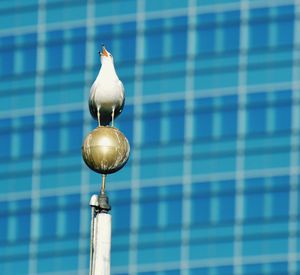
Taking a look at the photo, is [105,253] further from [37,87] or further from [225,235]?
[37,87]

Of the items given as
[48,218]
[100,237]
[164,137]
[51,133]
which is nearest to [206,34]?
[164,137]

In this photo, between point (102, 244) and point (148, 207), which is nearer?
point (102, 244)

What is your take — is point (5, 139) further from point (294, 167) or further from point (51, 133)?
point (294, 167)

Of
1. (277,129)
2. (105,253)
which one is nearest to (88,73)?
(277,129)

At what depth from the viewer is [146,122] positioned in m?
115

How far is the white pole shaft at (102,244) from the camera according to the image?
26234 mm

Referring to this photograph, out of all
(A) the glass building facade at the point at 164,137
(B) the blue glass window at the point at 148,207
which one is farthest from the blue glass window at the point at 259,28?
(B) the blue glass window at the point at 148,207

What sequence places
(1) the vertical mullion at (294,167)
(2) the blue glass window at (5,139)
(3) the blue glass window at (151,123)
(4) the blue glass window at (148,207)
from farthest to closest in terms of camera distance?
1. (2) the blue glass window at (5,139)
2. (3) the blue glass window at (151,123)
3. (4) the blue glass window at (148,207)
4. (1) the vertical mullion at (294,167)

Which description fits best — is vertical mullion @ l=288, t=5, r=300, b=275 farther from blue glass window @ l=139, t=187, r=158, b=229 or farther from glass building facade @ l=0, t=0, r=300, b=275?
blue glass window @ l=139, t=187, r=158, b=229

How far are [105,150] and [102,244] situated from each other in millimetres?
1084

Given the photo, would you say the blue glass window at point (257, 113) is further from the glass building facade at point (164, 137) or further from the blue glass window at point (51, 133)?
the blue glass window at point (51, 133)

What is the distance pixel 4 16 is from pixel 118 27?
6.59 m

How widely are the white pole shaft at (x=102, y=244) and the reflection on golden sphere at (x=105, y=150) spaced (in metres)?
0.55

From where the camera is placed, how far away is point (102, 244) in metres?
26.5
